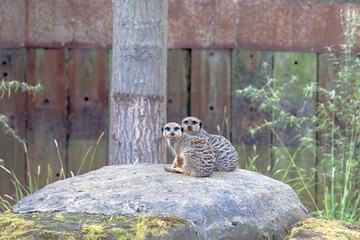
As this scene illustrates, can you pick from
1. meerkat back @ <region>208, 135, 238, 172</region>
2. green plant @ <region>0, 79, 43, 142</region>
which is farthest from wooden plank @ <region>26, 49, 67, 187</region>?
meerkat back @ <region>208, 135, 238, 172</region>

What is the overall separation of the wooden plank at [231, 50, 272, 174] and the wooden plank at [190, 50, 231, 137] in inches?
3.2

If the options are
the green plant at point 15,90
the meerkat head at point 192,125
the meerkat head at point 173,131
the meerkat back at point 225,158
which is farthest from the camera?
the green plant at point 15,90

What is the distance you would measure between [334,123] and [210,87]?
4.15ft

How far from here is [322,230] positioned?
295 cm

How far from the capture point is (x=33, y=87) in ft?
15.6

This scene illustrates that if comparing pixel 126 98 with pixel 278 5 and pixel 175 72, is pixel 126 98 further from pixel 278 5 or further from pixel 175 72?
pixel 278 5

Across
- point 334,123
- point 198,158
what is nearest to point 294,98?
point 334,123

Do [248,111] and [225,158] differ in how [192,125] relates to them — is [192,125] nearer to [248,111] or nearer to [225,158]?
[225,158]

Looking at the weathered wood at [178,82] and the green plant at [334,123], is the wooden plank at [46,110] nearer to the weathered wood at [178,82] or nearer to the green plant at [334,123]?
the weathered wood at [178,82]

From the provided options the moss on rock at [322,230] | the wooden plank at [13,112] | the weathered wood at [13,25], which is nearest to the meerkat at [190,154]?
the moss on rock at [322,230]

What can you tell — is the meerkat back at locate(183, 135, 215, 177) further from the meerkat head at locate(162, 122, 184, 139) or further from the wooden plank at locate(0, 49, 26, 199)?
the wooden plank at locate(0, 49, 26, 199)

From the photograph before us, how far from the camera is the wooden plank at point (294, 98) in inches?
209

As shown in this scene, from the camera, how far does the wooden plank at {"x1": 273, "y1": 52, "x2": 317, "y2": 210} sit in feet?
17.5

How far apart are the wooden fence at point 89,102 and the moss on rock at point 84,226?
95.8 inches
